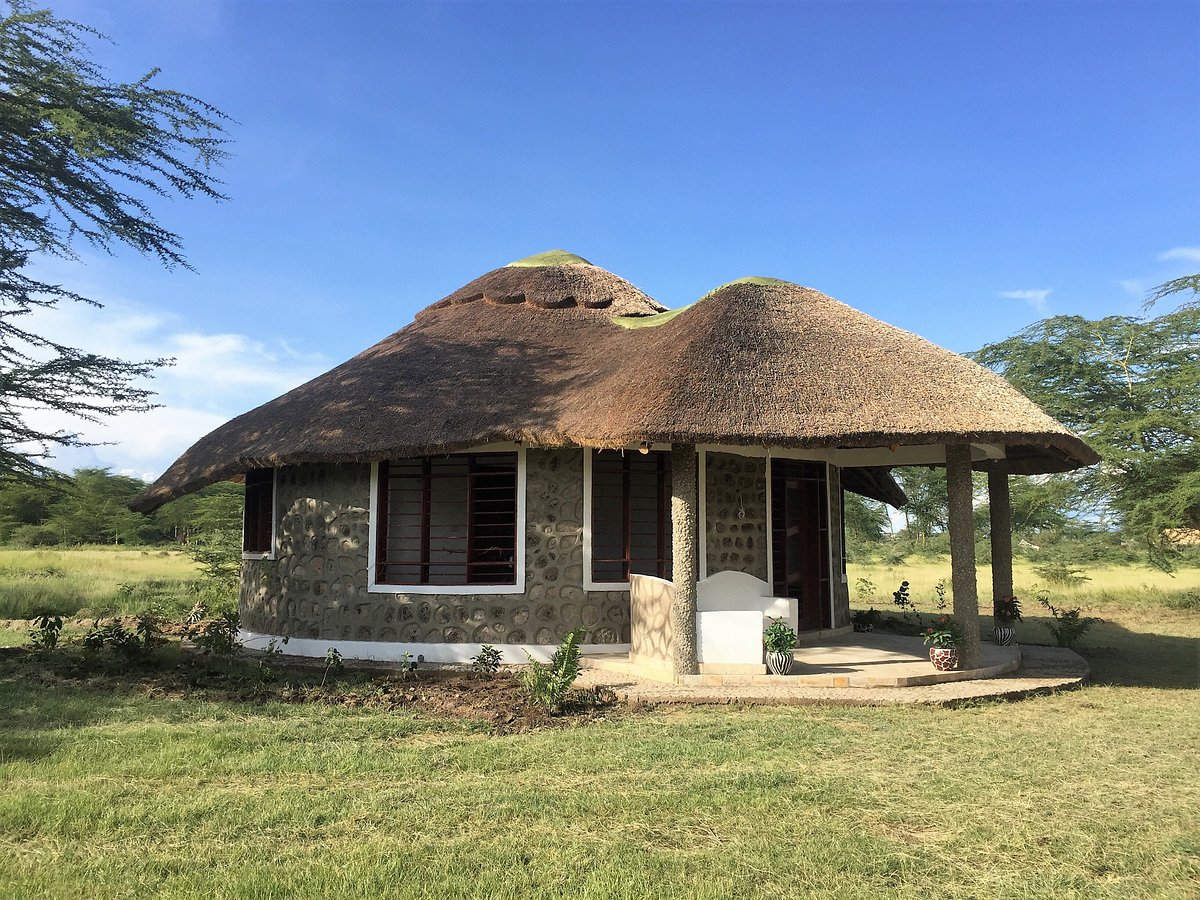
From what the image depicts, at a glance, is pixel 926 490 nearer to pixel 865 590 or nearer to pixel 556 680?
pixel 865 590

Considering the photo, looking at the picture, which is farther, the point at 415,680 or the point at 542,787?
the point at 415,680

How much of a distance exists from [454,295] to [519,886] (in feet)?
40.8

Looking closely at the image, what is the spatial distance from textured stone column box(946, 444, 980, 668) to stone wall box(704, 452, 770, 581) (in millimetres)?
2560

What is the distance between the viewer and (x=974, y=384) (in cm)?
927

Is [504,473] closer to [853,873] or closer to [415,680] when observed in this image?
[415,680]

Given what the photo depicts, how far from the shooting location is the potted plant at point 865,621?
13196 millimetres

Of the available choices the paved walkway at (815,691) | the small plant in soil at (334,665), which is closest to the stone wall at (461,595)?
the small plant in soil at (334,665)

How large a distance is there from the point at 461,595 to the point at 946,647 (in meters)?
5.57

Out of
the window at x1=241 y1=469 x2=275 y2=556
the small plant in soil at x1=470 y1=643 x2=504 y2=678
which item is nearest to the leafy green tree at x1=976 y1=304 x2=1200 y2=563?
the small plant in soil at x1=470 y1=643 x2=504 y2=678

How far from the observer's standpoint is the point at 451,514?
13648 mm

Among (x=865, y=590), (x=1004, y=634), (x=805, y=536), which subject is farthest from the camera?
A: (x=865, y=590)

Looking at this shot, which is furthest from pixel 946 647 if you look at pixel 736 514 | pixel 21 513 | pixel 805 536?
pixel 21 513

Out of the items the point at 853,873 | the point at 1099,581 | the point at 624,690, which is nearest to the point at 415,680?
the point at 624,690

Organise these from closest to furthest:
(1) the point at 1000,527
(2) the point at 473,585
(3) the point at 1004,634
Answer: (2) the point at 473,585 → (3) the point at 1004,634 → (1) the point at 1000,527
